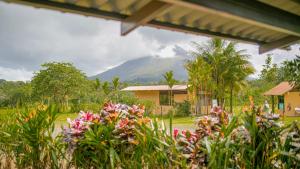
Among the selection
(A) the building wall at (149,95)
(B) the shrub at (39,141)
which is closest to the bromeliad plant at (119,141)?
(B) the shrub at (39,141)

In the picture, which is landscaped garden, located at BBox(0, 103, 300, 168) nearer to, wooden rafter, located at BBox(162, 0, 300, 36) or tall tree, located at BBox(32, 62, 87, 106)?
wooden rafter, located at BBox(162, 0, 300, 36)

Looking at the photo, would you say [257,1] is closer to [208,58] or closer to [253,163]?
[253,163]

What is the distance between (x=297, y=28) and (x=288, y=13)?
6.6 inches

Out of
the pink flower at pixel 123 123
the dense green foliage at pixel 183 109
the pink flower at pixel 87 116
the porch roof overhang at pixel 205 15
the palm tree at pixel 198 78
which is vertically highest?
the palm tree at pixel 198 78

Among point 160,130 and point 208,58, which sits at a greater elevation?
point 208,58

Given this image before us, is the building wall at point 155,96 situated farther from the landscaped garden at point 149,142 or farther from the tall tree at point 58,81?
the landscaped garden at point 149,142

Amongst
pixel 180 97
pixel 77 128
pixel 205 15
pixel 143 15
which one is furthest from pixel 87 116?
pixel 180 97

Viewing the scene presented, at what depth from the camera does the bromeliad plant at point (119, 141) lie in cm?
191

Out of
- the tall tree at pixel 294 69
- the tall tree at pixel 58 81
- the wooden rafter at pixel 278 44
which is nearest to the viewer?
the wooden rafter at pixel 278 44

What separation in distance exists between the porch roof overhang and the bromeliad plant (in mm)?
640

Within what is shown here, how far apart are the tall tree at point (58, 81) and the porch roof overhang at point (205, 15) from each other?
35.8m

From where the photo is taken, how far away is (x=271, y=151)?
1576 millimetres

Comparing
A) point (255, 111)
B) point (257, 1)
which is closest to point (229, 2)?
point (257, 1)

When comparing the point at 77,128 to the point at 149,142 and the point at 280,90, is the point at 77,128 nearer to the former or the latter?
the point at 149,142
